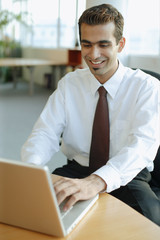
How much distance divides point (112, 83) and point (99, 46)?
19 cm

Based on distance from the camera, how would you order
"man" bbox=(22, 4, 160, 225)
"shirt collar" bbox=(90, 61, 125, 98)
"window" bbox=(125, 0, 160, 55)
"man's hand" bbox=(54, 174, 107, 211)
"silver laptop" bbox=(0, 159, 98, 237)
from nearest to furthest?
"silver laptop" bbox=(0, 159, 98, 237), "man's hand" bbox=(54, 174, 107, 211), "man" bbox=(22, 4, 160, 225), "shirt collar" bbox=(90, 61, 125, 98), "window" bbox=(125, 0, 160, 55)

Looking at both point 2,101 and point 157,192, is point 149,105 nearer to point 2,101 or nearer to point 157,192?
point 157,192

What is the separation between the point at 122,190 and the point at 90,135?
33 centimetres

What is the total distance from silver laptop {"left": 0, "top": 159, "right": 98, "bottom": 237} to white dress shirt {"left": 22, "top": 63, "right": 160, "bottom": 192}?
17.0 inches

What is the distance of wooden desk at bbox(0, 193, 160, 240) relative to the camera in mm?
829

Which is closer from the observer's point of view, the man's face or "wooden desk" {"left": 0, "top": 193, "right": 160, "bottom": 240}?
"wooden desk" {"left": 0, "top": 193, "right": 160, "bottom": 240}

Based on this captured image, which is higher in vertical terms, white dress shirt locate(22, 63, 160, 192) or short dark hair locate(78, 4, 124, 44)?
short dark hair locate(78, 4, 124, 44)

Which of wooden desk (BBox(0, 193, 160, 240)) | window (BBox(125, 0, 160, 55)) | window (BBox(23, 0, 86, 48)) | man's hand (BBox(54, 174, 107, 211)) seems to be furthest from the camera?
window (BBox(23, 0, 86, 48))

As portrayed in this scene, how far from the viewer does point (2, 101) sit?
623 centimetres

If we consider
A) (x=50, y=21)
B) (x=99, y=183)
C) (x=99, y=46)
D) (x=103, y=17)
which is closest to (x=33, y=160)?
(x=99, y=183)

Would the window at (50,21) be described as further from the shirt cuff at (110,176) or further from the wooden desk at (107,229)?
the wooden desk at (107,229)

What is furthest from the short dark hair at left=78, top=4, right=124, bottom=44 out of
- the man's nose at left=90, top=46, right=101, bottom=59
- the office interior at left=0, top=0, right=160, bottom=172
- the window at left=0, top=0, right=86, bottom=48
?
the window at left=0, top=0, right=86, bottom=48

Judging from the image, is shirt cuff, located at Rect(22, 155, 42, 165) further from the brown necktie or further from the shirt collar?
the shirt collar

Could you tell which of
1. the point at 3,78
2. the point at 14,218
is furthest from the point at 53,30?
the point at 14,218
